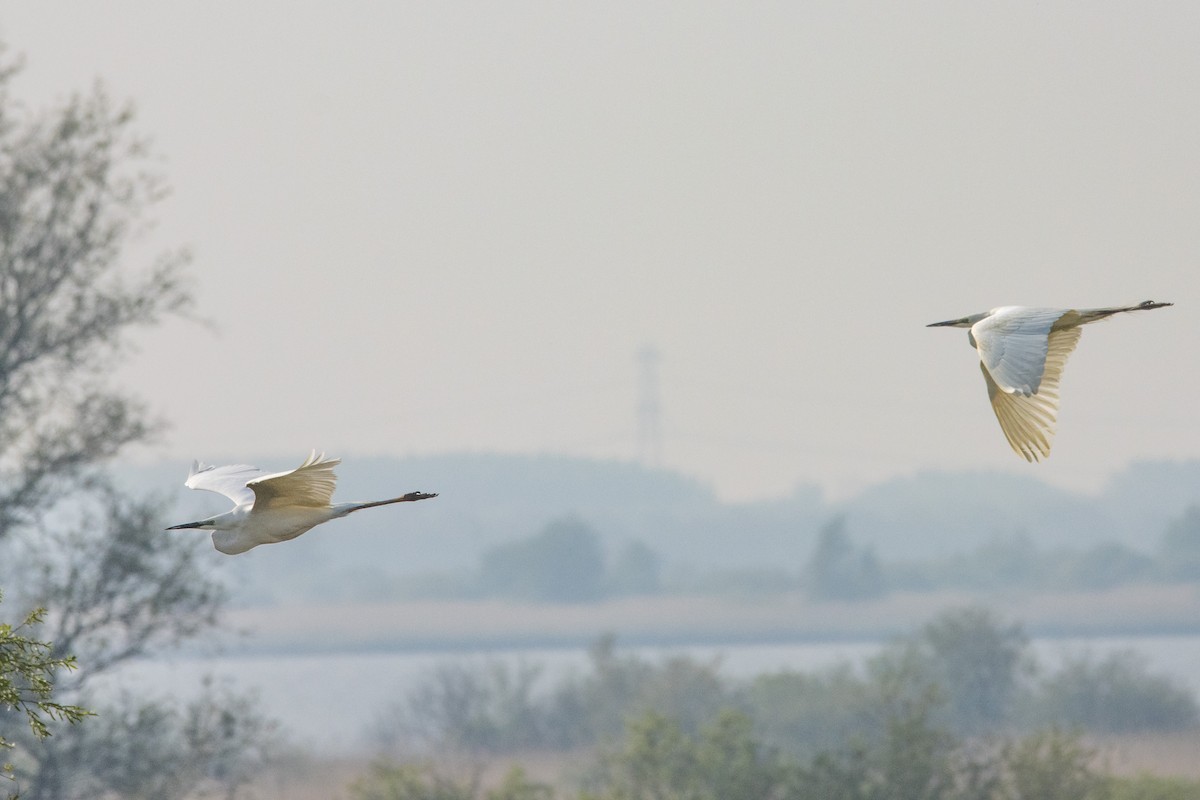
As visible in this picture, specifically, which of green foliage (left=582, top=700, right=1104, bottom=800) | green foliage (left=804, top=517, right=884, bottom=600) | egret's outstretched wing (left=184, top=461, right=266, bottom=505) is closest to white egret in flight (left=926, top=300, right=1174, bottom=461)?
egret's outstretched wing (left=184, top=461, right=266, bottom=505)

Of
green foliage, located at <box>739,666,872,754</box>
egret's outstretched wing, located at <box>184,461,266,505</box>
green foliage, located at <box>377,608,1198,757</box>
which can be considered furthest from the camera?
green foliage, located at <box>377,608,1198,757</box>

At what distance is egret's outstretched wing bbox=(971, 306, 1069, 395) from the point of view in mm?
6336

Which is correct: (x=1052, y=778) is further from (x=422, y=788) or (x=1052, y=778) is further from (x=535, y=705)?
(x=535, y=705)

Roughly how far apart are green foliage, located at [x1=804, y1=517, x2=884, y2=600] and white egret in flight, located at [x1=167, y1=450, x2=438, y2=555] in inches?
3842

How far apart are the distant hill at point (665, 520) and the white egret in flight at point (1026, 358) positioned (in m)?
107

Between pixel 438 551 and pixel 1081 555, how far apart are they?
143 ft

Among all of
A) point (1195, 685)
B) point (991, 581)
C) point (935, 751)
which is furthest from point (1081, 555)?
point (935, 751)

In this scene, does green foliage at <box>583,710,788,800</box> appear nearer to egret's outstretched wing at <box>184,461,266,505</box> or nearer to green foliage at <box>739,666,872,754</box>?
egret's outstretched wing at <box>184,461,266,505</box>

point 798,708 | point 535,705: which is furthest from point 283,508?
point 535,705

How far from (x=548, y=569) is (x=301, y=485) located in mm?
101562

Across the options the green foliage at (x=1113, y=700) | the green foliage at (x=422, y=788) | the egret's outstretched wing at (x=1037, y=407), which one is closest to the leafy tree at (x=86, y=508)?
the green foliage at (x=422, y=788)

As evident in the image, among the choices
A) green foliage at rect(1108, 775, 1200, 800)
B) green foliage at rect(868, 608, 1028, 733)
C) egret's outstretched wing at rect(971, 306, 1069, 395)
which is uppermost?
green foliage at rect(868, 608, 1028, 733)

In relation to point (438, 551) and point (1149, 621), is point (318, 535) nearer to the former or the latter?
point (438, 551)

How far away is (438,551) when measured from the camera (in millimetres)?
126000
